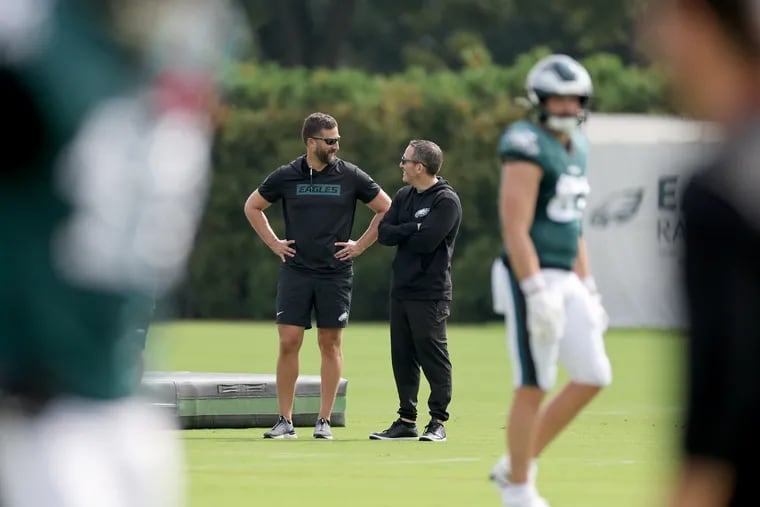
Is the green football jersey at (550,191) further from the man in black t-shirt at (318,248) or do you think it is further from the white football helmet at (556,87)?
the man in black t-shirt at (318,248)

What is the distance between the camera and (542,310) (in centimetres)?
804

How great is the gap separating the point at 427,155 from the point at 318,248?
38.1 inches

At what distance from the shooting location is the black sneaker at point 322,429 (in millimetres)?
13156

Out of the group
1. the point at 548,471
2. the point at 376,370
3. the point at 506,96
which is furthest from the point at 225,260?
the point at 548,471

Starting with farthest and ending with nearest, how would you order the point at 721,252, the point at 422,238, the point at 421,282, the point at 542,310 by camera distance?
the point at 421,282 < the point at 422,238 < the point at 542,310 < the point at 721,252

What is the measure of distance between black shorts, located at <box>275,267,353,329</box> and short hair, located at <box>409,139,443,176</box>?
3.15 feet

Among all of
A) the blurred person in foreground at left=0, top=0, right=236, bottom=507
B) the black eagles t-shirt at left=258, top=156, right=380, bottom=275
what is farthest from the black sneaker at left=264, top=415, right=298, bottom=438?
the blurred person in foreground at left=0, top=0, right=236, bottom=507

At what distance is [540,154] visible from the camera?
8297 millimetres

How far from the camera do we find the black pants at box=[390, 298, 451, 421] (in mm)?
13086

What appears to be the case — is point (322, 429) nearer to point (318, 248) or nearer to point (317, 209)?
point (318, 248)

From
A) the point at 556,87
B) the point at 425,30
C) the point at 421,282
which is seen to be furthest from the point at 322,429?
the point at 425,30

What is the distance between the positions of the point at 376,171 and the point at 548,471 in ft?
64.6

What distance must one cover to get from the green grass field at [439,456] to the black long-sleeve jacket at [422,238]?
101 cm

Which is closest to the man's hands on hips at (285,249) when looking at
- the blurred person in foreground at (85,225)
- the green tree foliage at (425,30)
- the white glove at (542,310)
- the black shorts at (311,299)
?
the black shorts at (311,299)
